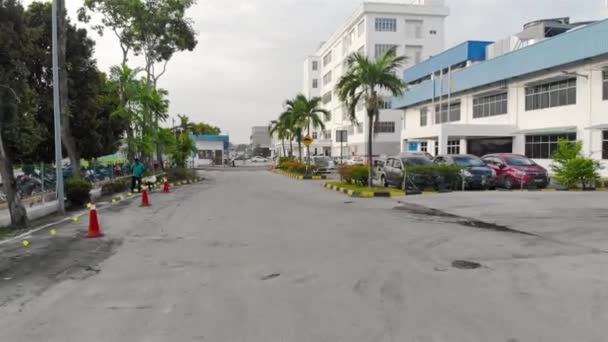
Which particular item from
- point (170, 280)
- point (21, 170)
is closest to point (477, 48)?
point (21, 170)

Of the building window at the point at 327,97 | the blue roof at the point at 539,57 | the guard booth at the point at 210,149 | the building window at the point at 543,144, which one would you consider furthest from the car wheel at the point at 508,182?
the building window at the point at 327,97

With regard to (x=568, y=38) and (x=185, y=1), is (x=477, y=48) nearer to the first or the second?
(x=568, y=38)

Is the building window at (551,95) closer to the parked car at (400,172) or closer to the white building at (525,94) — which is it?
the white building at (525,94)

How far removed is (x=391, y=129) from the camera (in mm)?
66562

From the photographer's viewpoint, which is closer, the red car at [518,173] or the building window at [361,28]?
the red car at [518,173]

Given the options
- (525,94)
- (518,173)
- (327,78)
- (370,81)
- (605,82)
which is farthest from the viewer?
(327,78)

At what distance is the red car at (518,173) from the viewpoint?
2214 cm

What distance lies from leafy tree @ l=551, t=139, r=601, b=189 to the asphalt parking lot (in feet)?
12.5

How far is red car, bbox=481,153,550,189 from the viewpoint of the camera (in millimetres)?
22141

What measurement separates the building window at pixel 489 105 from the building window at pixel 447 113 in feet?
10.8

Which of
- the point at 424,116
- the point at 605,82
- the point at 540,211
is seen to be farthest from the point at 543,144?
the point at 540,211

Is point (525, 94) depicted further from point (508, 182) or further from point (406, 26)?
point (406, 26)

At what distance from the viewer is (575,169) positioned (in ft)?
71.1

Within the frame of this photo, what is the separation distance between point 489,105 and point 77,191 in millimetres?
33055
